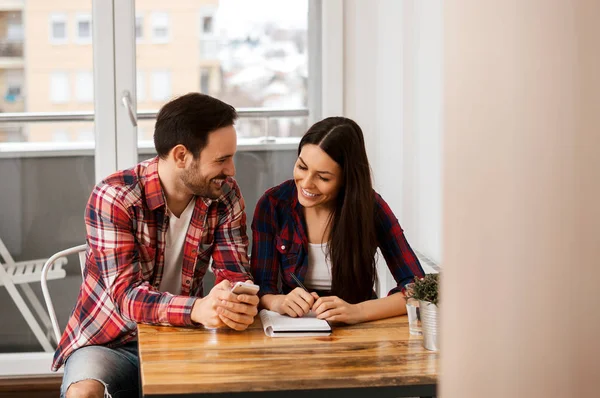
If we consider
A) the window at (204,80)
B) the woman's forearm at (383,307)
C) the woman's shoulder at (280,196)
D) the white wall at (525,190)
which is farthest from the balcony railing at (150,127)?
the white wall at (525,190)

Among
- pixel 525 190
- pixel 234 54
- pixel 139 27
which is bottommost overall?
pixel 525 190

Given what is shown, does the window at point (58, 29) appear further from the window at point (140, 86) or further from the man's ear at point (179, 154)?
the man's ear at point (179, 154)

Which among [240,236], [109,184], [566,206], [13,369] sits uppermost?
[566,206]

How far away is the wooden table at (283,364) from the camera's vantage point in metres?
1.50

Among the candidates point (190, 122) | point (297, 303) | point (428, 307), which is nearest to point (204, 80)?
point (190, 122)

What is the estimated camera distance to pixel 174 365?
160 cm

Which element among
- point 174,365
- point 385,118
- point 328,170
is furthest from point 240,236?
point 385,118

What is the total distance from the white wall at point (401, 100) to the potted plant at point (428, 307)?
680 millimetres

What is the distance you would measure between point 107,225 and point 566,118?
171cm

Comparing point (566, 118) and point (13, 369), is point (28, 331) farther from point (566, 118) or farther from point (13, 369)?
point (566, 118)

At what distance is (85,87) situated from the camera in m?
3.28

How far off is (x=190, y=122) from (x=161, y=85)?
46.8 inches

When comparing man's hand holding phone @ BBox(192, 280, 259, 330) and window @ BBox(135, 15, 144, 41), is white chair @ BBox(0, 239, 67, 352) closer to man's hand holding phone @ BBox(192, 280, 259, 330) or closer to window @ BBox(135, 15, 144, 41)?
window @ BBox(135, 15, 144, 41)

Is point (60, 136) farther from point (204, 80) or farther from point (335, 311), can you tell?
point (335, 311)
